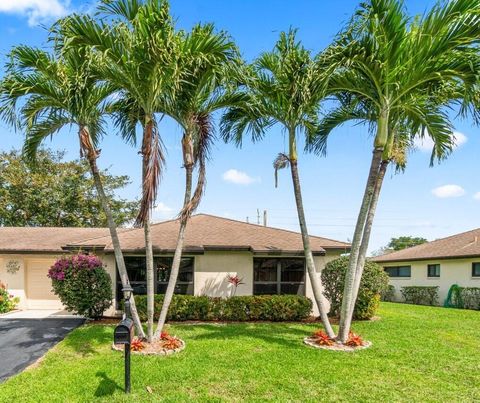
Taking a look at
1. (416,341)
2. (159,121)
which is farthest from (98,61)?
(416,341)

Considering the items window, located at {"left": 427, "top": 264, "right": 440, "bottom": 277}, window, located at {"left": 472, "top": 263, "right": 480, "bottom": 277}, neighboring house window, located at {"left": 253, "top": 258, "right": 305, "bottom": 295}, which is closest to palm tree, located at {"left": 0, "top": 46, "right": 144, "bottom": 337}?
neighboring house window, located at {"left": 253, "top": 258, "right": 305, "bottom": 295}

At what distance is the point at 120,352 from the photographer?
8711mm

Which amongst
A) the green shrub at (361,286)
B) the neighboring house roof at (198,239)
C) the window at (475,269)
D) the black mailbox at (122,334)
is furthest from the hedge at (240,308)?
the window at (475,269)

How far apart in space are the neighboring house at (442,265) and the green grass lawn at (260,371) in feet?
39.2

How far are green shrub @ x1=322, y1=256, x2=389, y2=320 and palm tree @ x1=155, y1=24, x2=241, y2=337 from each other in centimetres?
609

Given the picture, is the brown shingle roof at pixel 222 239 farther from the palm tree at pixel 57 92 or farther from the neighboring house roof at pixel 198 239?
the palm tree at pixel 57 92

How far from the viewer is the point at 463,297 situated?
2039cm

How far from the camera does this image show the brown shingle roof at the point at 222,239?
13945mm

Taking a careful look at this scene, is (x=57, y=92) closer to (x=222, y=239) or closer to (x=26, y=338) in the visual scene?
(x=26, y=338)

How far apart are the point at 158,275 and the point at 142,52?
8739 mm

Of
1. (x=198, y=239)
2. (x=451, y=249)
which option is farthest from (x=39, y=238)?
(x=451, y=249)

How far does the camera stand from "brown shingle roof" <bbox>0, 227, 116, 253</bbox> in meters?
16.8

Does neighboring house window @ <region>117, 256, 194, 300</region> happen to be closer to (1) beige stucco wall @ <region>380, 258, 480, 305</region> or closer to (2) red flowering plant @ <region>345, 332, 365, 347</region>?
(2) red flowering plant @ <region>345, 332, 365, 347</region>

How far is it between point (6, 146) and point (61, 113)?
23001mm
